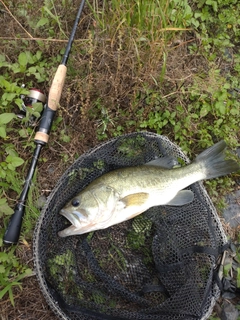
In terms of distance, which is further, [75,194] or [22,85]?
[22,85]

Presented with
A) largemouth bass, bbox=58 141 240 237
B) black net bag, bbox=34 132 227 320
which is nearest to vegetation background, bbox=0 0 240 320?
black net bag, bbox=34 132 227 320

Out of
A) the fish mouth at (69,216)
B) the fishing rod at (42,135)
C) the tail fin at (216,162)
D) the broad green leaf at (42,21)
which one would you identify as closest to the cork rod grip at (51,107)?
the fishing rod at (42,135)

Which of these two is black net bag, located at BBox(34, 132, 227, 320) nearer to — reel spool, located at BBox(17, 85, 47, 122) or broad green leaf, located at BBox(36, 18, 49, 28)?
reel spool, located at BBox(17, 85, 47, 122)

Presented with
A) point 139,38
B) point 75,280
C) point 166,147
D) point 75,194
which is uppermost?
point 139,38

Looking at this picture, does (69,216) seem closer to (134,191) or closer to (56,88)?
(134,191)

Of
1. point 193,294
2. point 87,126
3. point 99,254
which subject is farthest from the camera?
point 87,126

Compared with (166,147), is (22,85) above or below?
above

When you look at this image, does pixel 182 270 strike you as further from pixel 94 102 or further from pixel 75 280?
pixel 94 102

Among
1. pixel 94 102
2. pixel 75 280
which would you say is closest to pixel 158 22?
pixel 94 102
